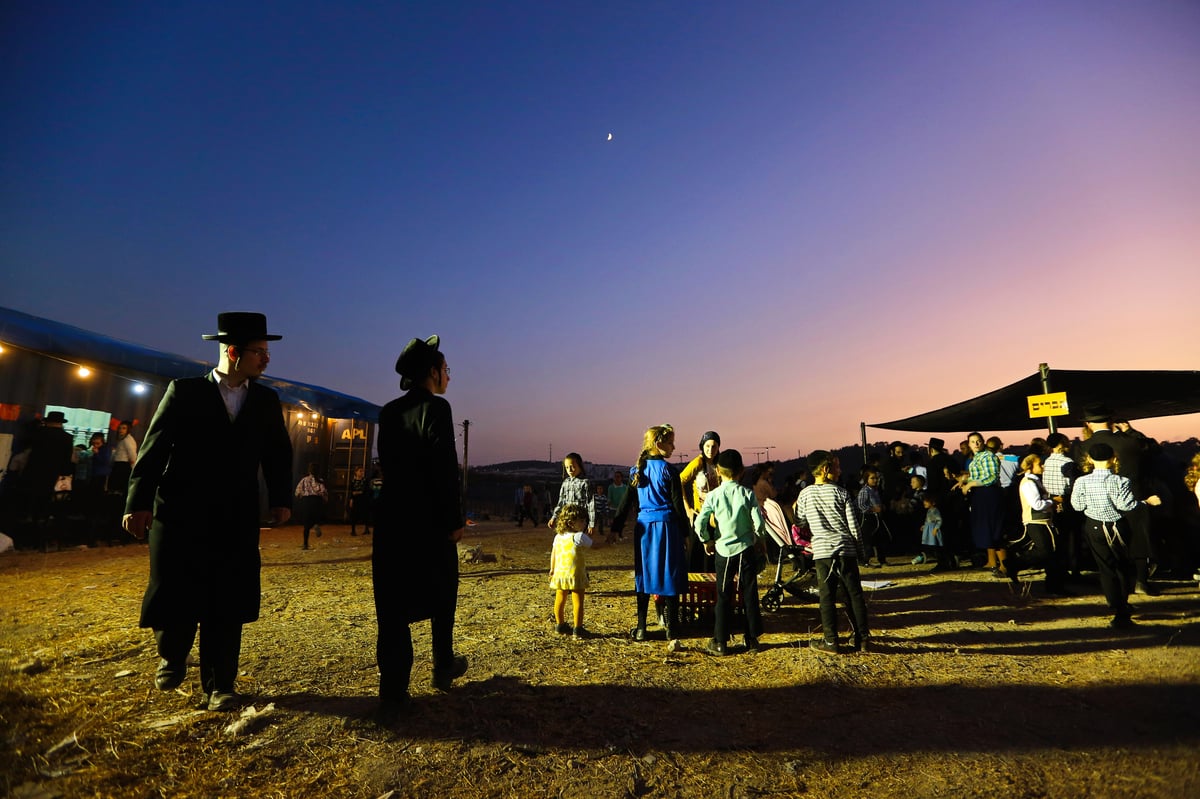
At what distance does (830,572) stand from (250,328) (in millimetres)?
5115

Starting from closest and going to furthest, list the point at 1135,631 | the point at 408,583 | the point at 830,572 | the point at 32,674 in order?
the point at 408,583
the point at 32,674
the point at 830,572
the point at 1135,631

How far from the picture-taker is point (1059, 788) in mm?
2586

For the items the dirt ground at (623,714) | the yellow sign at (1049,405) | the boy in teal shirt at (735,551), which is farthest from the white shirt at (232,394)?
the yellow sign at (1049,405)

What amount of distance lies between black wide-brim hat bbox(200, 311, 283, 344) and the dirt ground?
2.38 metres

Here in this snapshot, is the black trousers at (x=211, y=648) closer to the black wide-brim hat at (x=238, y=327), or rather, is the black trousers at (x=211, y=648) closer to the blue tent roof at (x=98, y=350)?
the black wide-brim hat at (x=238, y=327)

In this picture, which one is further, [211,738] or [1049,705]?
[1049,705]

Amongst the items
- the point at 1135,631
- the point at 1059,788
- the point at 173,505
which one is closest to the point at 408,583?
the point at 173,505

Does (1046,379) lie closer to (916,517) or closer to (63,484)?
(916,517)

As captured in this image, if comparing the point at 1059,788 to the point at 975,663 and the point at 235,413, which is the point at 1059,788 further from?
the point at 235,413

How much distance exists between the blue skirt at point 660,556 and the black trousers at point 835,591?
1262 mm

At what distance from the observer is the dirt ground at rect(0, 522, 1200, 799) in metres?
2.65

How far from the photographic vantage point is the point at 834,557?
4.93 metres

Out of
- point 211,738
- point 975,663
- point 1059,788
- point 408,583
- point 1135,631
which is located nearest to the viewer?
point 1059,788

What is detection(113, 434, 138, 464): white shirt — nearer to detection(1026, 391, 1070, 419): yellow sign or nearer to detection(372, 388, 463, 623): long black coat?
detection(372, 388, 463, 623): long black coat
